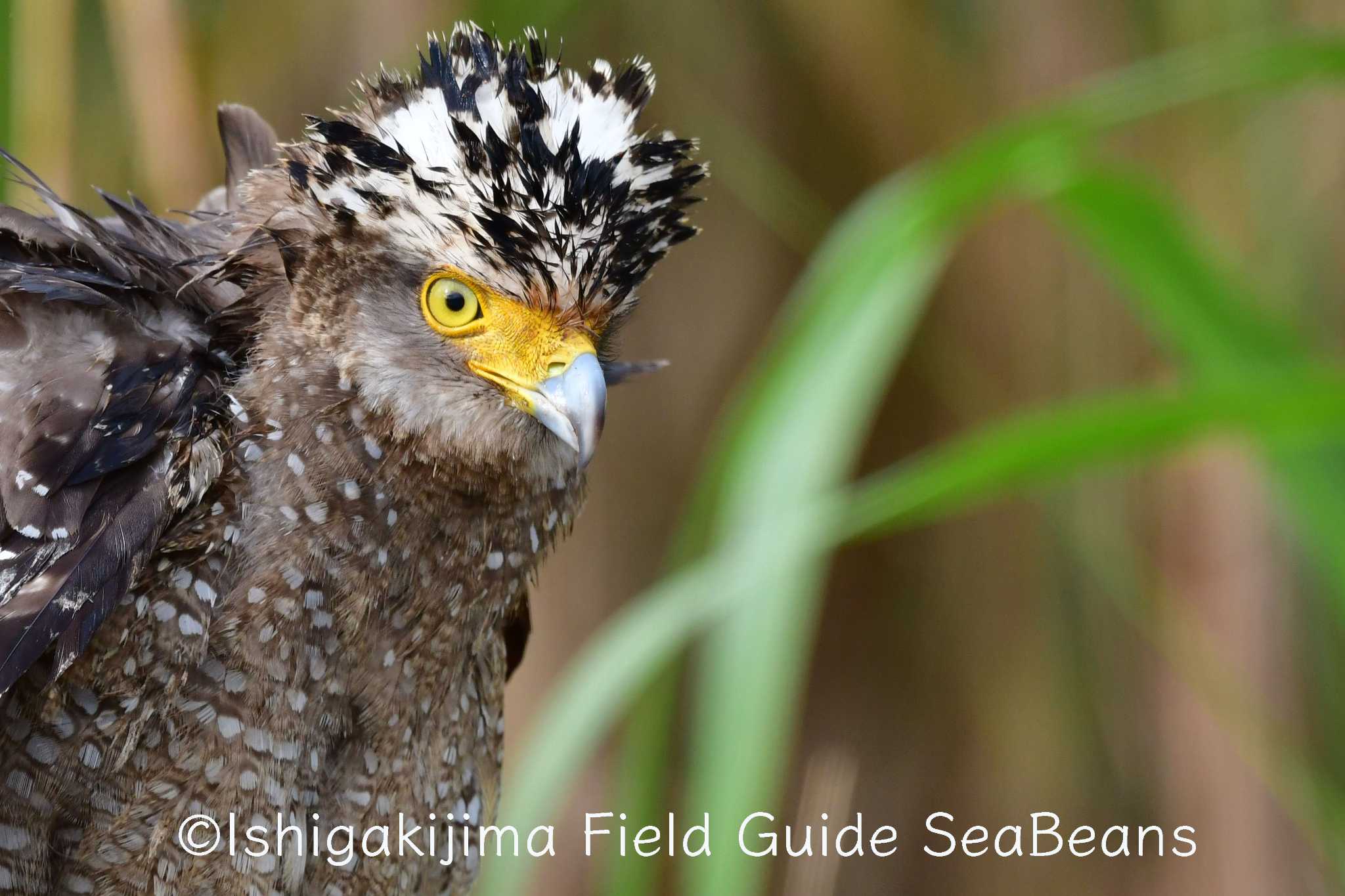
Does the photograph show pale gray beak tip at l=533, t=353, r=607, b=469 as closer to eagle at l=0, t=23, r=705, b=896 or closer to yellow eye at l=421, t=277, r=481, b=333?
eagle at l=0, t=23, r=705, b=896

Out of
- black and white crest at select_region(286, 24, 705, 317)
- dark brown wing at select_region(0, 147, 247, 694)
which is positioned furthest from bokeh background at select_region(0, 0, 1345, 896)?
dark brown wing at select_region(0, 147, 247, 694)

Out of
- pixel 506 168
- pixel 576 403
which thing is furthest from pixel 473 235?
pixel 576 403

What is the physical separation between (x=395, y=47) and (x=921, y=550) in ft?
7.42

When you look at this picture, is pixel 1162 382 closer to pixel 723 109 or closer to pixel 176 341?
pixel 723 109

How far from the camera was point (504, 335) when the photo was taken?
1782mm

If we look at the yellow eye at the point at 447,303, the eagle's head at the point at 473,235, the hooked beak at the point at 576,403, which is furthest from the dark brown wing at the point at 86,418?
the hooked beak at the point at 576,403

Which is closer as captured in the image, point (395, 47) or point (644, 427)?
point (395, 47)

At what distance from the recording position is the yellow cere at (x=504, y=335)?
176 cm

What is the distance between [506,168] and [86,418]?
0.60 m

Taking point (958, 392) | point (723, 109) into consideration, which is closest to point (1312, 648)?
point (958, 392)

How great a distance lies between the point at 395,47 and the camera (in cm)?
309

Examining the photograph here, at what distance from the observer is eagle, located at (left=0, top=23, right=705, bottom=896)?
1.61 m

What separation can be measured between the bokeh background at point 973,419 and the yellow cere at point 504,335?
1177mm

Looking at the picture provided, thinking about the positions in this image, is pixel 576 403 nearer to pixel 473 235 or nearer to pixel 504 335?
pixel 504 335
